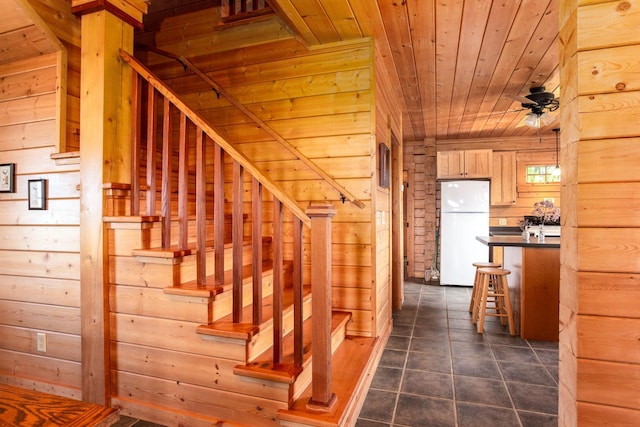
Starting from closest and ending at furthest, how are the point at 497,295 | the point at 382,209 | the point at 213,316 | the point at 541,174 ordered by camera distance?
the point at 213,316
the point at 382,209
the point at 497,295
the point at 541,174

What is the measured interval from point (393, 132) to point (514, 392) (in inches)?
109

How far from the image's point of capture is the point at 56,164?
7.55 feet

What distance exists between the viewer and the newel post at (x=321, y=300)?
5.71ft

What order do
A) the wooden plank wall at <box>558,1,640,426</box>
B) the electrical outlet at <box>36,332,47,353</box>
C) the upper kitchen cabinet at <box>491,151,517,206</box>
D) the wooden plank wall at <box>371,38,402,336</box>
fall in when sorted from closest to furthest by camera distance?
the wooden plank wall at <box>558,1,640,426</box>
the electrical outlet at <box>36,332,47,353</box>
the wooden plank wall at <box>371,38,402,336</box>
the upper kitchen cabinet at <box>491,151,517,206</box>

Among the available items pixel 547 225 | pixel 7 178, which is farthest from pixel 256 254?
pixel 547 225

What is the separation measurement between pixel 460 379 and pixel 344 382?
107 centimetres

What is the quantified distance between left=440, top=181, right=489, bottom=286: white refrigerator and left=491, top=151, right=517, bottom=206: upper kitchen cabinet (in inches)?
13.6

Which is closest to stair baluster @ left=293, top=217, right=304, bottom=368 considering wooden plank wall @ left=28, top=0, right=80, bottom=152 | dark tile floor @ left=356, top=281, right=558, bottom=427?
dark tile floor @ left=356, top=281, right=558, bottom=427

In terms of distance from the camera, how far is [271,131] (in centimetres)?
286

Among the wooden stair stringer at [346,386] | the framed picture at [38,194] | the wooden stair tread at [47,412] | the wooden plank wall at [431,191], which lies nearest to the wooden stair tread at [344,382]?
the wooden stair stringer at [346,386]

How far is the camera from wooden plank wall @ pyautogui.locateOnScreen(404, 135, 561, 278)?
6.10 metres

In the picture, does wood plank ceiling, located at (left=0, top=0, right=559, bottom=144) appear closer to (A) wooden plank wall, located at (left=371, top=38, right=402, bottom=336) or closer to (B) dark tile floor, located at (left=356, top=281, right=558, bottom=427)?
(A) wooden plank wall, located at (left=371, top=38, right=402, bottom=336)

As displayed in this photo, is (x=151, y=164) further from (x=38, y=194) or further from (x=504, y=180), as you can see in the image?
(x=504, y=180)

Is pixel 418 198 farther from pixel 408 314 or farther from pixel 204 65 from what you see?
pixel 204 65
